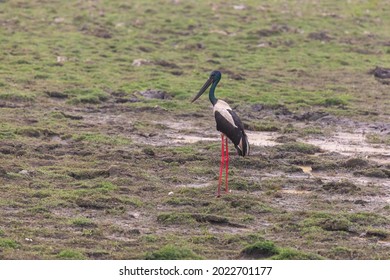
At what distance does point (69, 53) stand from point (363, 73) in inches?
248

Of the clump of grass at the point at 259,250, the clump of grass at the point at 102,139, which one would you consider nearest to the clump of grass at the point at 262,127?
the clump of grass at the point at 102,139

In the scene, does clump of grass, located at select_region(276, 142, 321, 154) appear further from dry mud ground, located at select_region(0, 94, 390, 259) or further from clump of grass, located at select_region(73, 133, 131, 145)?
clump of grass, located at select_region(73, 133, 131, 145)

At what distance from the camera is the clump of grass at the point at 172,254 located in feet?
31.4

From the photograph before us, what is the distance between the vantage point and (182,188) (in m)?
12.6

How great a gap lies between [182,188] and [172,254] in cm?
306

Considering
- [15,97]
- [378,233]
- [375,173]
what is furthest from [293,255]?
[15,97]

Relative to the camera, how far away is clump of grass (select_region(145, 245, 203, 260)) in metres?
9.56

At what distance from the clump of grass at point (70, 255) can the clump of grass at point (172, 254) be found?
0.59 meters

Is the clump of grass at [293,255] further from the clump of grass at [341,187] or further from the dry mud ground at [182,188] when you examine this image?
the clump of grass at [341,187]

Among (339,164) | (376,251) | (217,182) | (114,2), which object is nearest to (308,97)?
(339,164)

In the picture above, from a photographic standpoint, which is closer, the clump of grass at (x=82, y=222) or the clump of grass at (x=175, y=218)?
the clump of grass at (x=82, y=222)

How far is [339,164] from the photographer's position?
1434cm

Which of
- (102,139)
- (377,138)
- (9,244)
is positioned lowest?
(377,138)

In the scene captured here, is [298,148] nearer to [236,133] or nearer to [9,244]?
[236,133]
